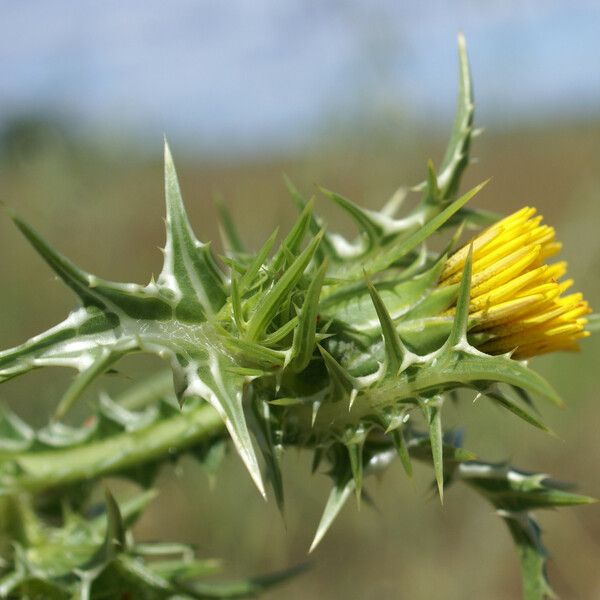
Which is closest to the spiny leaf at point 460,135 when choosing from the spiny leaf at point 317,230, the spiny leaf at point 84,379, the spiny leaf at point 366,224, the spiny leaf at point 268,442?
the spiny leaf at point 366,224

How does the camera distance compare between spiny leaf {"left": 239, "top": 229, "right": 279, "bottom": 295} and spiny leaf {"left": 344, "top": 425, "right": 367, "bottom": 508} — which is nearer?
spiny leaf {"left": 239, "top": 229, "right": 279, "bottom": 295}

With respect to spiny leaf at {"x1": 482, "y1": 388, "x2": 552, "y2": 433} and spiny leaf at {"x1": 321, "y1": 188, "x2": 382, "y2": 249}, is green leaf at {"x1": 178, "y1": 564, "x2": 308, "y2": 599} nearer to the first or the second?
spiny leaf at {"x1": 482, "y1": 388, "x2": 552, "y2": 433}

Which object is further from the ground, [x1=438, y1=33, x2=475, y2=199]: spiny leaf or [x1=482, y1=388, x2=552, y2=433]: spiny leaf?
[x1=438, y1=33, x2=475, y2=199]: spiny leaf

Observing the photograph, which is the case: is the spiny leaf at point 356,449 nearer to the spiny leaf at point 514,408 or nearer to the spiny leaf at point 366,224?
the spiny leaf at point 514,408

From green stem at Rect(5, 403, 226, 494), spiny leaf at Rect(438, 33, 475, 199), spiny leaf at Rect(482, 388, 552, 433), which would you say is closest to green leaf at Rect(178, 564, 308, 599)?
green stem at Rect(5, 403, 226, 494)

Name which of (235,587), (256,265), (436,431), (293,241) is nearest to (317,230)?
(293,241)

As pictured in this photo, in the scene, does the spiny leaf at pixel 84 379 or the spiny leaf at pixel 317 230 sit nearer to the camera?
the spiny leaf at pixel 84 379

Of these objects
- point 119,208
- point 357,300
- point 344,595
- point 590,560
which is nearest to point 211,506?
point 344,595

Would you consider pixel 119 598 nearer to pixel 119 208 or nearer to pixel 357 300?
pixel 357 300
